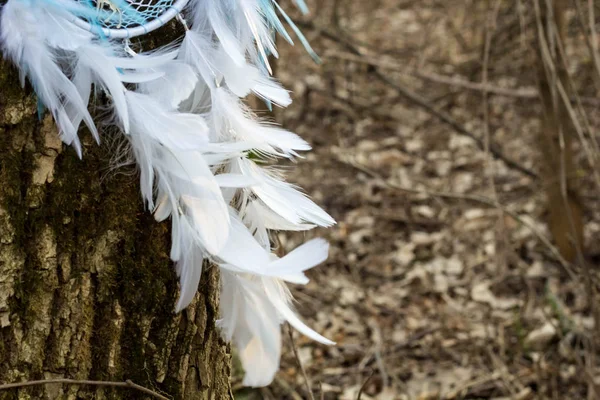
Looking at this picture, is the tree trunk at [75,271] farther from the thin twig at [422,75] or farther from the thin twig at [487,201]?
the thin twig at [422,75]

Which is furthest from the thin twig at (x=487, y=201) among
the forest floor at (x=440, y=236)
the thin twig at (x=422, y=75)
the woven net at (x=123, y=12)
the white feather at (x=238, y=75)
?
the woven net at (x=123, y=12)

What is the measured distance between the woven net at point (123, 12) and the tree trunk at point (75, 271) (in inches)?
6.5

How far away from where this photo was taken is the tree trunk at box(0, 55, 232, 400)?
1.25m

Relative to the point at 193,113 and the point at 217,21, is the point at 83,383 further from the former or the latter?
the point at 217,21

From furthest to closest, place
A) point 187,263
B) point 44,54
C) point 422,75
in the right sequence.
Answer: point 422,75 → point 187,263 → point 44,54

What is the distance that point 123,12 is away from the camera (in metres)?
1.28

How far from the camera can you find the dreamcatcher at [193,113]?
4.07ft

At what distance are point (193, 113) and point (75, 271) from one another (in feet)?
1.08

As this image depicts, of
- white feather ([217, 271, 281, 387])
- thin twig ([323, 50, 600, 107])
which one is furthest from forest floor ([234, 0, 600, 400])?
white feather ([217, 271, 281, 387])

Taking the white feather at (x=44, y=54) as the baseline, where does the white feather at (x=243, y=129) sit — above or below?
below

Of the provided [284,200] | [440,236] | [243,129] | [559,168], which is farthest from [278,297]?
[440,236]

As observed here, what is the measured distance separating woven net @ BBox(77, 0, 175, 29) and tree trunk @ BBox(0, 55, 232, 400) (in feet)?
0.54

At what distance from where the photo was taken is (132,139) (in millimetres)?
1300

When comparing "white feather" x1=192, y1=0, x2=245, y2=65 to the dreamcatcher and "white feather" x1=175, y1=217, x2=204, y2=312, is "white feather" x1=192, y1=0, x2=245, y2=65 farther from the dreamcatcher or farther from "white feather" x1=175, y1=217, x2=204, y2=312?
"white feather" x1=175, y1=217, x2=204, y2=312
